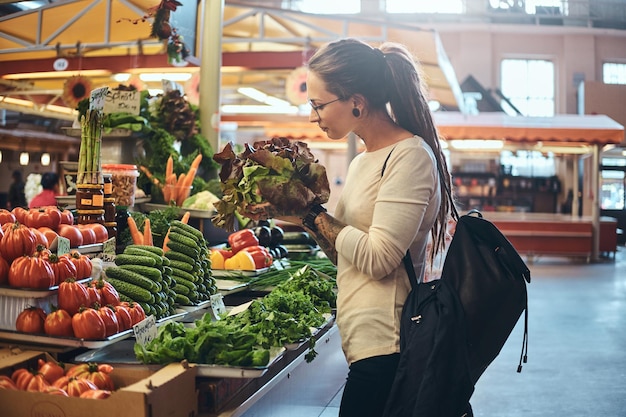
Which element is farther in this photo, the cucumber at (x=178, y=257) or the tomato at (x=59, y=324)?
the cucumber at (x=178, y=257)

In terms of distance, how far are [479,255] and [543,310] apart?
7821 millimetres

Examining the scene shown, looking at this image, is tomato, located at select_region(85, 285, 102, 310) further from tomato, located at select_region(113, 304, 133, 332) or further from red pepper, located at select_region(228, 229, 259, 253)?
red pepper, located at select_region(228, 229, 259, 253)

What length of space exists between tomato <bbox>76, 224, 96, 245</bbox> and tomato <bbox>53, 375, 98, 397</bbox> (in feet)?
2.90

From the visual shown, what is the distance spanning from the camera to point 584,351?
23.6 feet

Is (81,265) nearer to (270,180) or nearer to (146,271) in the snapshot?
(146,271)

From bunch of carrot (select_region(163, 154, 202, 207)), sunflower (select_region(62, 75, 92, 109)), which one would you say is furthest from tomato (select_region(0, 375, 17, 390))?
sunflower (select_region(62, 75, 92, 109))

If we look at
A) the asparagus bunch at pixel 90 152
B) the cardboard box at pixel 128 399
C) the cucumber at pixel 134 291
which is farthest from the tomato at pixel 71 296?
the asparagus bunch at pixel 90 152

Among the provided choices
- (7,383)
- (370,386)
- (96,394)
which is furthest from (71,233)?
(370,386)

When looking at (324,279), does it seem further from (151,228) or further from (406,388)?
(406,388)

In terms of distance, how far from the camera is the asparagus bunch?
138 inches

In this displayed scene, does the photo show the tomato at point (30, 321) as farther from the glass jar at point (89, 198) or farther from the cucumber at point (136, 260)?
the glass jar at point (89, 198)

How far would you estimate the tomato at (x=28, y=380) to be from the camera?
2402 millimetres

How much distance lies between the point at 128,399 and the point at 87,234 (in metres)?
1.21

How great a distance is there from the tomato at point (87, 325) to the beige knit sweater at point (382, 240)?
2.74ft
